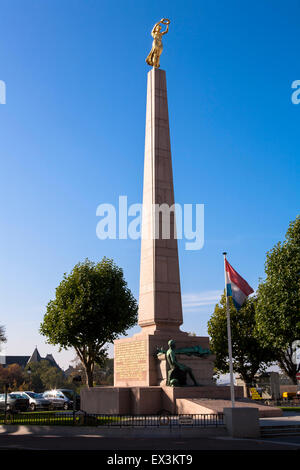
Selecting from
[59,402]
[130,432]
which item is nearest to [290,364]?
[59,402]

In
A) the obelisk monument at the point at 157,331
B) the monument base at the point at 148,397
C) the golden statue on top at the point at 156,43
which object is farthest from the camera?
the golden statue on top at the point at 156,43

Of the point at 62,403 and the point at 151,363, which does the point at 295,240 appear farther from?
the point at 62,403

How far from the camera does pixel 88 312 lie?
133ft

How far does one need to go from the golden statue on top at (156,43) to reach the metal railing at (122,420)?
69.0 ft

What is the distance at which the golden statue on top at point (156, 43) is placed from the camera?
30.3 metres

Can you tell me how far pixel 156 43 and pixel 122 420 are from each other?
897 inches

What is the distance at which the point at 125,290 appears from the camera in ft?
145

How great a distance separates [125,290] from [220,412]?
2569 cm

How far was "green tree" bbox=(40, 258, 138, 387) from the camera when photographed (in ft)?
133

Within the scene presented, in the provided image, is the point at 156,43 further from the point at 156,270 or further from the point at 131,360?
the point at 131,360

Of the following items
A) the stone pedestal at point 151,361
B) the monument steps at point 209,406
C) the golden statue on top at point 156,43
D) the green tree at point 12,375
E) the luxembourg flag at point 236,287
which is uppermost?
the golden statue on top at point 156,43

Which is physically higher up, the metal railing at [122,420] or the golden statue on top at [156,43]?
the golden statue on top at [156,43]

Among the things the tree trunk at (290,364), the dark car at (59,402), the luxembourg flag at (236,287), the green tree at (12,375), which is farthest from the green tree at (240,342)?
the green tree at (12,375)

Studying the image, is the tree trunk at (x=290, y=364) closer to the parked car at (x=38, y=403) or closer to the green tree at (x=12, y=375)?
the parked car at (x=38, y=403)
